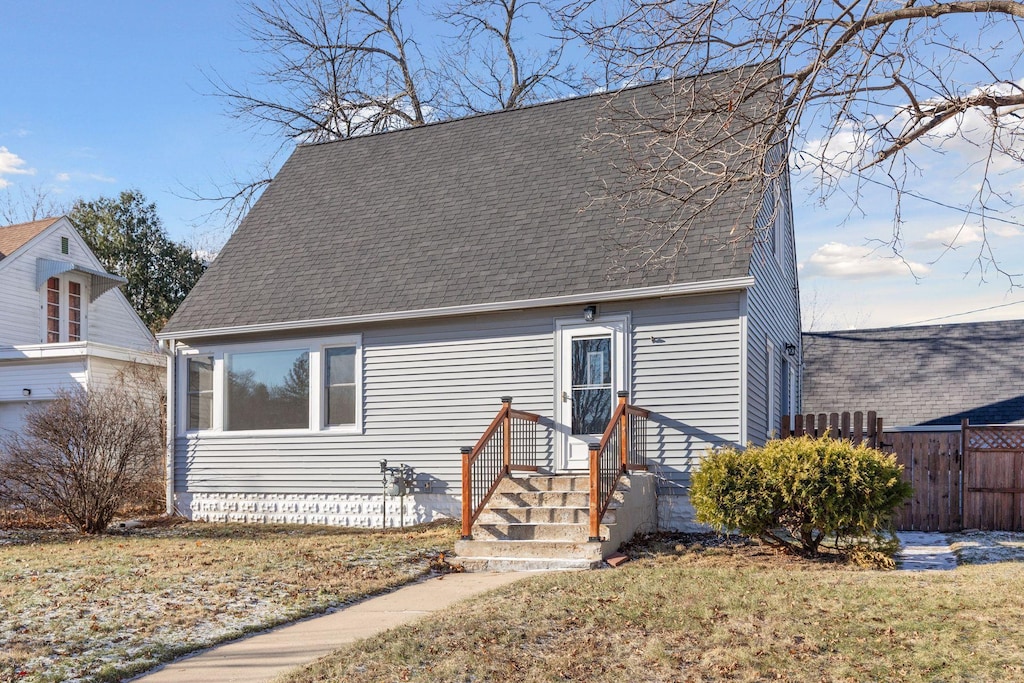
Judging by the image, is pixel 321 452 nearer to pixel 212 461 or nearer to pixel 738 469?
pixel 212 461

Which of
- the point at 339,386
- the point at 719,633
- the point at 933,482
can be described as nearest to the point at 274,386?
the point at 339,386

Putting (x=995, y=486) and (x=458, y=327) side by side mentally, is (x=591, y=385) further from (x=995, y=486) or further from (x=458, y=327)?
(x=995, y=486)

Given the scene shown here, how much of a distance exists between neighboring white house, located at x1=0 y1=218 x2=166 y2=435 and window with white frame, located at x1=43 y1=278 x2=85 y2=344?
0.02 m

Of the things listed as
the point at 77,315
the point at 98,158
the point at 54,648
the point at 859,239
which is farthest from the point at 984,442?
the point at 98,158

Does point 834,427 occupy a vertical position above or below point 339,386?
below

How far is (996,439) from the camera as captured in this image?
494 inches

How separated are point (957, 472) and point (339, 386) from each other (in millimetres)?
9013

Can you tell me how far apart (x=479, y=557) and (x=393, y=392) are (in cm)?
413

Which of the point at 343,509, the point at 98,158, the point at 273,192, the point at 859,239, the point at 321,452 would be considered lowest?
the point at 343,509

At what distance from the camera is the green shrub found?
29.1 ft

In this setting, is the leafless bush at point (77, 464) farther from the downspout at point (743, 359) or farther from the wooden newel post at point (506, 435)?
the downspout at point (743, 359)

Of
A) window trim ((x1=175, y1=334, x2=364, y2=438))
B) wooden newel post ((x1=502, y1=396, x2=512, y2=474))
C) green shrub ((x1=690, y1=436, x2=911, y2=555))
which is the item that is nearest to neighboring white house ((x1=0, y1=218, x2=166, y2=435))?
window trim ((x1=175, y1=334, x2=364, y2=438))

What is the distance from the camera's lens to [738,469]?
9.46 metres

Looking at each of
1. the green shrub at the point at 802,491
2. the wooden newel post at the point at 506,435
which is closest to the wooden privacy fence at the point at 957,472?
the green shrub at the point at 802,491
